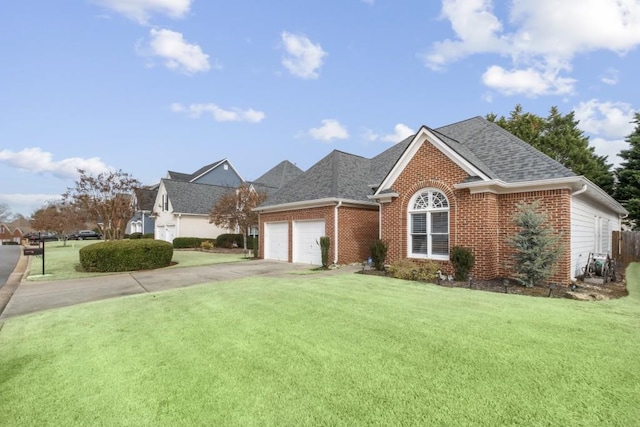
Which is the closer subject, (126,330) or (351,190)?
(126,330)

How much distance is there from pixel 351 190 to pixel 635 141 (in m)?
24.7

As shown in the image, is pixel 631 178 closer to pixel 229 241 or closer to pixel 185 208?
pixel 229 241

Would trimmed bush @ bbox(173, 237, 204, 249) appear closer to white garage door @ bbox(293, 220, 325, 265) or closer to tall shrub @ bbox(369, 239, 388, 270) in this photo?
white garage door @ bbox(293, 220, 325, 265)

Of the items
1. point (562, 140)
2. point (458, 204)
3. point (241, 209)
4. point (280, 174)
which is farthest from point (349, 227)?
point (280, 174)

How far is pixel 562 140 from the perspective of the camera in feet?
91.6

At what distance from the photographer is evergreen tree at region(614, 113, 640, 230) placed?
23.8 metres

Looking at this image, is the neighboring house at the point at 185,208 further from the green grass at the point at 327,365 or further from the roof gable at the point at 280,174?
the green grass at the point at 327,365

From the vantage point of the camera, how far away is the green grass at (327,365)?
2.96 m

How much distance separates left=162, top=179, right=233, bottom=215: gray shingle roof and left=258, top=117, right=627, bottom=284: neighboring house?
18973 millimetres

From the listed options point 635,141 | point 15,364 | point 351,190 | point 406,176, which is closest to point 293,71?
point 351,190

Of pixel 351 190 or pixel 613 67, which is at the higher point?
pixel 613 67

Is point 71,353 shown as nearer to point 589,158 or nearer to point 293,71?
point 293,71

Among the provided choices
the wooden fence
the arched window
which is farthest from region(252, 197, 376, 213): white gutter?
the wooden fence

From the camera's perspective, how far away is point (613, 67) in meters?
12.3
